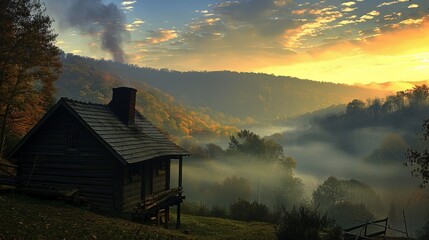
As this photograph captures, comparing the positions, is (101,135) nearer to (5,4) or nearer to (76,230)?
(76,230)

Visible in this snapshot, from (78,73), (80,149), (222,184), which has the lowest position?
(222,184)

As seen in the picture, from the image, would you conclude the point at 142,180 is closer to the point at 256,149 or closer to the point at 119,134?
the point at 119,134

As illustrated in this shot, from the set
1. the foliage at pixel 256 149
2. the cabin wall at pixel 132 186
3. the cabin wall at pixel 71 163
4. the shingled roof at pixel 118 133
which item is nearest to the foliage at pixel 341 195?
the foliage at pixel 256 149

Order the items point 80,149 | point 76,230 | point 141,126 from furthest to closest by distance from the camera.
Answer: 1. point 141,126
2. point 80,149
3. point 76,230

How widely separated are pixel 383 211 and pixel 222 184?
42458 mm

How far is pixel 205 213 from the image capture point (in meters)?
47.1

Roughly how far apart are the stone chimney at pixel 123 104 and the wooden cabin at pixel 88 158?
38.2 inches

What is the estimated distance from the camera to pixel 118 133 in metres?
23.2

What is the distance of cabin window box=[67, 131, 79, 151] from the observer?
22.4 meters

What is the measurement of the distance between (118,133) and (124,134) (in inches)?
26.9

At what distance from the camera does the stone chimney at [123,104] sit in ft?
84.7

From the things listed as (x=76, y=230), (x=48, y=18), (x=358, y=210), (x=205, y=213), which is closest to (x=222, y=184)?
(x=358, y=210)

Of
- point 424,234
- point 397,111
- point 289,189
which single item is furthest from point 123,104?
point 397,111

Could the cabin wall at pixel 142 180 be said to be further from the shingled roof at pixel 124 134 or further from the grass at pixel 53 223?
the grass at pixel 53 223
